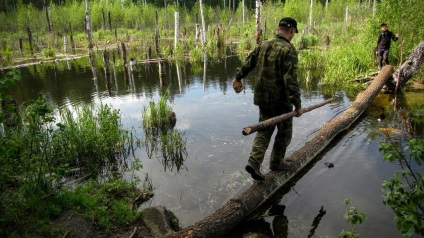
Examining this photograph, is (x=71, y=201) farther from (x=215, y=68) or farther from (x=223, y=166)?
(x=215, y=68)

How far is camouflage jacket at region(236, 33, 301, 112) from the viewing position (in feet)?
14.0

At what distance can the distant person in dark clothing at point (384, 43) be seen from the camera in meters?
10.8

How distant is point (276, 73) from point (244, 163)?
2326 mm

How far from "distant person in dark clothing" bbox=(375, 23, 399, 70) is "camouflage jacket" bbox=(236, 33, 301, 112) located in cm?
833

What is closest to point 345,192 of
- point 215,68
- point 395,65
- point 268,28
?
point 395,65

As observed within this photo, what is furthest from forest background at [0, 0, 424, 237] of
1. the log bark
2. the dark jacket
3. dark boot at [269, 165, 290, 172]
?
dark boot at [269, 165, 290, 172]

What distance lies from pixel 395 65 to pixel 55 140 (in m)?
12.2

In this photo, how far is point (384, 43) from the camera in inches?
432

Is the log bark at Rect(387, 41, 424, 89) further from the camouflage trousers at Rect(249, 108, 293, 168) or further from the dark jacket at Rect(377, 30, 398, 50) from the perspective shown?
the camouflage trousers at Rect(249, 108, 293, 168)

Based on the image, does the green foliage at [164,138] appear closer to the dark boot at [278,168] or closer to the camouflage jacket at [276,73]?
the dark boot at [278,168]

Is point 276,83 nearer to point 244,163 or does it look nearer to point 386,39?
point 244,163

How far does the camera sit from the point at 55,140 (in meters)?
5.98

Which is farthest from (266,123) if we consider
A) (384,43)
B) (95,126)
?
(384,43)

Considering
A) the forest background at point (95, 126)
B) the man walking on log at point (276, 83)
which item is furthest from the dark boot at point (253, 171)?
the forest background at point (95, 126)
